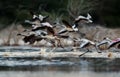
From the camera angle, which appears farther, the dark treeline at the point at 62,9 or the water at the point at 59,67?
the dark treeline at the point at 62,9

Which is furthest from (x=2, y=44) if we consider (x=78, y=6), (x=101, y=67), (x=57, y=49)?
(x=101, y=67)

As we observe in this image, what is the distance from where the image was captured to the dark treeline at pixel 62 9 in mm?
36281

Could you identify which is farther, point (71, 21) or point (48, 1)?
point (48, 1)

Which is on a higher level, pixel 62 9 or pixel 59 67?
pixel 62 9

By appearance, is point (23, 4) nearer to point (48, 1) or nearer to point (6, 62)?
point (48, 1)

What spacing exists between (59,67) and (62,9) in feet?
66.6

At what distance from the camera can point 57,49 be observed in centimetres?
2466

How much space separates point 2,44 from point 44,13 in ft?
24.2

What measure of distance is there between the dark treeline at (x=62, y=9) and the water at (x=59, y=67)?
549 inches

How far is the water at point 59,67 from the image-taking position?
16.7m

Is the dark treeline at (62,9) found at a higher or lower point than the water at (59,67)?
higher

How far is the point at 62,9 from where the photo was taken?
3853cm

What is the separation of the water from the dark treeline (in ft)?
45.8

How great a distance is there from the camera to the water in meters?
16.7
